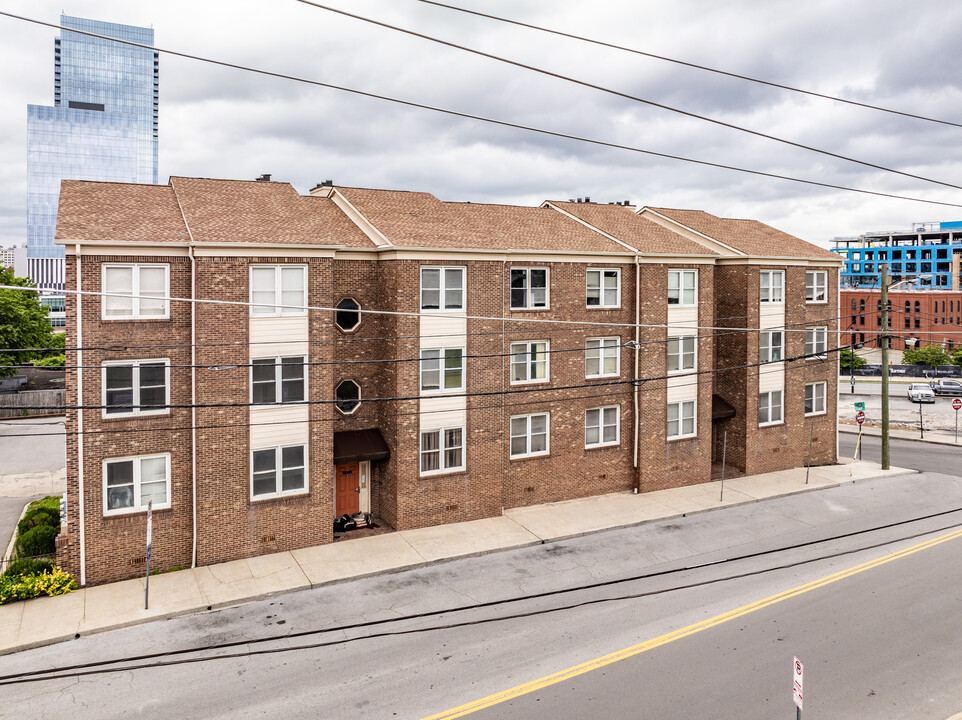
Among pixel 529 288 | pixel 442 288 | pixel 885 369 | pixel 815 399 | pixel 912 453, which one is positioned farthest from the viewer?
pixel 912 453

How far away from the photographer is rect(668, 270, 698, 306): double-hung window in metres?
26.4

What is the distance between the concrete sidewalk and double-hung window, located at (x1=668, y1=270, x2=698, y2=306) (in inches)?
274

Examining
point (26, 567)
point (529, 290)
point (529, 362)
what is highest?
point (529, 290)

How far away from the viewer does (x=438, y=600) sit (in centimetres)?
1670

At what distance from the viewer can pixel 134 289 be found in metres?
18.1

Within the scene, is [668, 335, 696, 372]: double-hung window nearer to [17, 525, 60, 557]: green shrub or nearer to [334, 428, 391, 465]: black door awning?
[334, 428, 391, 465]: black door awning

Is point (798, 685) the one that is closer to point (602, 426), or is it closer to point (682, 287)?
point (602, 426)

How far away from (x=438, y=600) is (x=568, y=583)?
3314 mm

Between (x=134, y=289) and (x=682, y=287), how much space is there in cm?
1836

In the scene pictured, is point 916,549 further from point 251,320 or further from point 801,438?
point 251,320

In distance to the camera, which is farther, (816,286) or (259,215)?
(816,286)

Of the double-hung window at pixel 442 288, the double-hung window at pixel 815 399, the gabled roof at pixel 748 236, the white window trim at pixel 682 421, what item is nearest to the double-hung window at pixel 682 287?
the gabled roof at pixel 748 236

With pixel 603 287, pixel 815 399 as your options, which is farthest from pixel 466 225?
pixel 815 399

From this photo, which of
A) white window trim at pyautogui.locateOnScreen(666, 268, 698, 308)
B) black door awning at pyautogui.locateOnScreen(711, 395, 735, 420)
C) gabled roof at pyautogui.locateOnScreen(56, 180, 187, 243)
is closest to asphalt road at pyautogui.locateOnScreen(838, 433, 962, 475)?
black door awning at pyautogui.locateOnScreen(711, 395, 735, 420)
